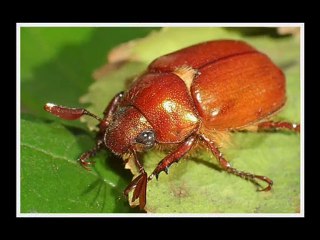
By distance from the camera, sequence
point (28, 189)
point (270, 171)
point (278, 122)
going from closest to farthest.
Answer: point (28, 189)
point (270, 171)
point (278, 122)

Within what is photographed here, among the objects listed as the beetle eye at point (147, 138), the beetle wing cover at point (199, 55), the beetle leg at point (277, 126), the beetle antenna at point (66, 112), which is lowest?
the beetle eye at point (147, 138)

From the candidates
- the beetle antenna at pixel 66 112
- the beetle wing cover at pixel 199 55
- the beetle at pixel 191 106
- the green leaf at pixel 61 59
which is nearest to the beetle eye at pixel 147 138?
the beetle at pixel 191 106

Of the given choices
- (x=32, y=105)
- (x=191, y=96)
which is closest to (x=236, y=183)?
(x=191, y=96)

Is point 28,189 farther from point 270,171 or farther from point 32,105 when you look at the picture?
point 270,171

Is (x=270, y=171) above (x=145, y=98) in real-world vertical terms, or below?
below

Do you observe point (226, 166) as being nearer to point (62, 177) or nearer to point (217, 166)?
point (217, 166)

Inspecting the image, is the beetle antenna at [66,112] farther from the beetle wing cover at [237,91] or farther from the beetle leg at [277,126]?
the beetle leg at [277,126]
